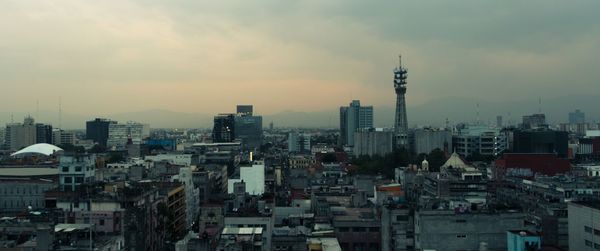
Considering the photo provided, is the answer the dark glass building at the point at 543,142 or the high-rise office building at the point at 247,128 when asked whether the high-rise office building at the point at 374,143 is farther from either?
the high-rise office building at the point at 247,128

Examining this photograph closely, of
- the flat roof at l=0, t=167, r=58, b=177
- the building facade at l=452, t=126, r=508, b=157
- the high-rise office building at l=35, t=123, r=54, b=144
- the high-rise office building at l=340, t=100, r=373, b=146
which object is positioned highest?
the high-rise office building at l=340, t=100, r=373, b=146

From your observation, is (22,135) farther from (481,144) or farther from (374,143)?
(481,144)

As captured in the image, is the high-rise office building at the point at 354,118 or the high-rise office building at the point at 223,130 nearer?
the high-rise office building at the point at 223,130

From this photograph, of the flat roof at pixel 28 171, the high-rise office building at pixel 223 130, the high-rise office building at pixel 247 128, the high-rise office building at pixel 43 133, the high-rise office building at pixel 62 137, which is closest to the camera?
the flat roof at pixel 28 171

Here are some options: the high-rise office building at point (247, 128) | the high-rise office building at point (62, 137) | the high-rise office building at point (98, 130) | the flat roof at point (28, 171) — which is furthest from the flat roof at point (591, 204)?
the high-rise office building at point (98, 130)

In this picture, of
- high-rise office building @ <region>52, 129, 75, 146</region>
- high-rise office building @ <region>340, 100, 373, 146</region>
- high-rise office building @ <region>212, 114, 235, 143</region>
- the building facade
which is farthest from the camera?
high-rise office building @ <region>340, 100, 373, 146</region>

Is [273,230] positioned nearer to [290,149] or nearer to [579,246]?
[579,246]

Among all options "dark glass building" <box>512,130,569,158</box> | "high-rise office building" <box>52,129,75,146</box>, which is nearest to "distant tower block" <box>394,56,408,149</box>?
"dark glass building" <box>512,130,569,158</box>

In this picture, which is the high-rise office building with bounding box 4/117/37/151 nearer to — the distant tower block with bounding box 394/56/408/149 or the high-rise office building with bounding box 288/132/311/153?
the high-rise office building with bounding box 288/132/311/153
